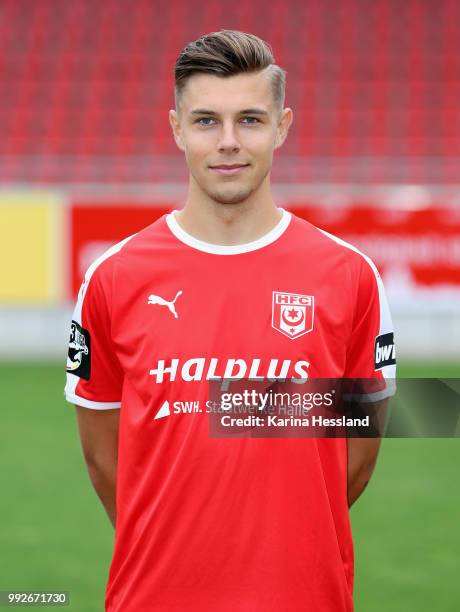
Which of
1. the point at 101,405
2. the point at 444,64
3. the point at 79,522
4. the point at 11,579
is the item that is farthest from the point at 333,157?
the point at 101,405

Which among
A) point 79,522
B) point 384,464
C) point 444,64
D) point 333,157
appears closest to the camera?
point 79,522

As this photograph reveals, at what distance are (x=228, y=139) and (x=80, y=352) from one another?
55cm

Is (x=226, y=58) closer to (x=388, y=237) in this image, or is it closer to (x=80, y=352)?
(x=80, y=352)

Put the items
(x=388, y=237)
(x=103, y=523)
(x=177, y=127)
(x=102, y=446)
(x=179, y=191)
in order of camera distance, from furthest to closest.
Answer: (x=179, y=191)
(x=388, y=237)
(x=103, y=523)
(x=102, y=446)
(x=177, y=127)

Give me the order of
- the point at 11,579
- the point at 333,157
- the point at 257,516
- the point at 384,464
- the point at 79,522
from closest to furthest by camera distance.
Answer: the point at 257,516 → the point at 11,579 → the point at 79,522 → the point at 384,464 → the point at 333,157

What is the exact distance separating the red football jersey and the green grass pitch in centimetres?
212

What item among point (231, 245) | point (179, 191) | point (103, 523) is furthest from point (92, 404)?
point (179, 191)

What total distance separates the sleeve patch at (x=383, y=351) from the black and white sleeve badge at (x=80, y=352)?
57cm

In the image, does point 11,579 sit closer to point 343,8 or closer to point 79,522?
point 79,522

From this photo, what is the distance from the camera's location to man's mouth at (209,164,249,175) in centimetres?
187

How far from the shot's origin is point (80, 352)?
2080 millimetres

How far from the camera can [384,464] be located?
615 cm

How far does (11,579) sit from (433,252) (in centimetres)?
615

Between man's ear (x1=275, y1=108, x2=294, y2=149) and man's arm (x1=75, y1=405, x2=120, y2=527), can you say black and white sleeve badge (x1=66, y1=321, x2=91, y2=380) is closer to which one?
man's arm (x1=75, y1=405, x2=120, y2=527)
